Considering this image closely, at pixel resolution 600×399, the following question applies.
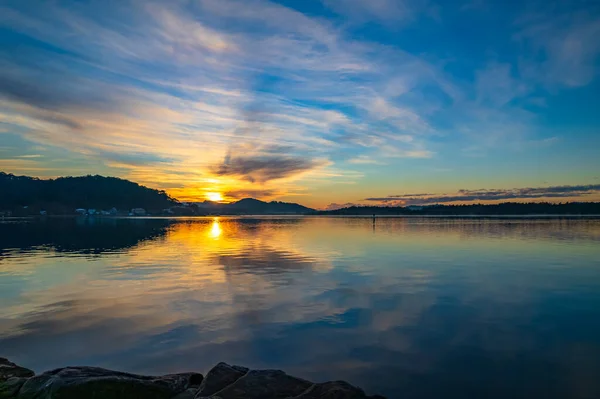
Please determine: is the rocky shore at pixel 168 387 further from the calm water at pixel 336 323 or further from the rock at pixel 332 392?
the calm water at pixel 336 323

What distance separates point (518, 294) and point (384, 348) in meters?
13.2

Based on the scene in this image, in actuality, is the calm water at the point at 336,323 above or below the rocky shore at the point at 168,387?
below

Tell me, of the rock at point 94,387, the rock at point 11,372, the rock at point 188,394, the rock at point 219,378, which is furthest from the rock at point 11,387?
the rock at point 219,378

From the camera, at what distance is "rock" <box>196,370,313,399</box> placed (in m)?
9.83

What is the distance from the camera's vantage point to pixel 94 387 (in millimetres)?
9625

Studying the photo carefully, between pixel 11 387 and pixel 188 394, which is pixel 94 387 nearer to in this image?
pixel 188 394

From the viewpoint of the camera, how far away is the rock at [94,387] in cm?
950

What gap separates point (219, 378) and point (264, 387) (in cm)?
135

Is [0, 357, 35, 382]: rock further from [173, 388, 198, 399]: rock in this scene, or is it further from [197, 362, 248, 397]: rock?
[197, 362, 248, 397]: rock

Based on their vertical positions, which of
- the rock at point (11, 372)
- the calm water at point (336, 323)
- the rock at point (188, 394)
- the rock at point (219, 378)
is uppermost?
the rock at point (219, 378)

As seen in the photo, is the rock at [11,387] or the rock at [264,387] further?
the rock at [11,387]

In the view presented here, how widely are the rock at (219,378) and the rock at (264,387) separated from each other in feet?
0.97

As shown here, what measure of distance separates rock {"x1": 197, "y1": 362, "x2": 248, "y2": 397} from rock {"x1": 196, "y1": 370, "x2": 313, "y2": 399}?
30cm

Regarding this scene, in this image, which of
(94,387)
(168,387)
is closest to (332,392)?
(168,387)
